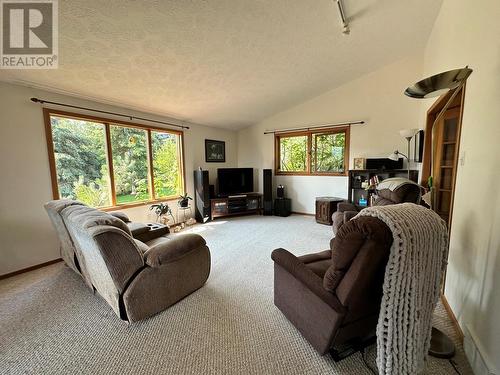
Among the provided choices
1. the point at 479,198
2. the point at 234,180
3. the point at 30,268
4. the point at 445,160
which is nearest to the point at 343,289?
the point at 479,198

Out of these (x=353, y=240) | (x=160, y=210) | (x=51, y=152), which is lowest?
(x=160, y=210)

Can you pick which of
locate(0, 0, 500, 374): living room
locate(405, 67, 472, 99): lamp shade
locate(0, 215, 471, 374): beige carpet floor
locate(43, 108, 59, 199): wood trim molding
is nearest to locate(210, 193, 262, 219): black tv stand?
locate(0, 0, 500, 374): living room

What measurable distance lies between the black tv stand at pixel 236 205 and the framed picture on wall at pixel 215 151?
3.35 feet

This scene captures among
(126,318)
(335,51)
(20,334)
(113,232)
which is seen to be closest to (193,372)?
(126,318)

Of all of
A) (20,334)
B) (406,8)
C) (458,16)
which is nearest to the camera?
(20,334)

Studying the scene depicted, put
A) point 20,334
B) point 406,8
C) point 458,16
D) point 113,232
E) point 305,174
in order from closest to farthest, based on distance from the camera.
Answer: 1. point 113,232
2. point 20,334
3. point 458,16
4. point 406,8
5. point 305,174

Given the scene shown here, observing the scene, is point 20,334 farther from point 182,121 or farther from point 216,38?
point 182,121

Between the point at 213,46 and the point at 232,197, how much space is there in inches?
124

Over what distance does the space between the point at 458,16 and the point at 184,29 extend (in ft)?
8.39

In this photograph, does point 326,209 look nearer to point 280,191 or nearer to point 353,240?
point 280,191

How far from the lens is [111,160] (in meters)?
3.40

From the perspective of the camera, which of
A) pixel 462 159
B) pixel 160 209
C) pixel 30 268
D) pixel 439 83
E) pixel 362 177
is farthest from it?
pixel 362 177

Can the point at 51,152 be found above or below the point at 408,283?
above

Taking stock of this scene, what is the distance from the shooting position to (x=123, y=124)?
11.6ft
